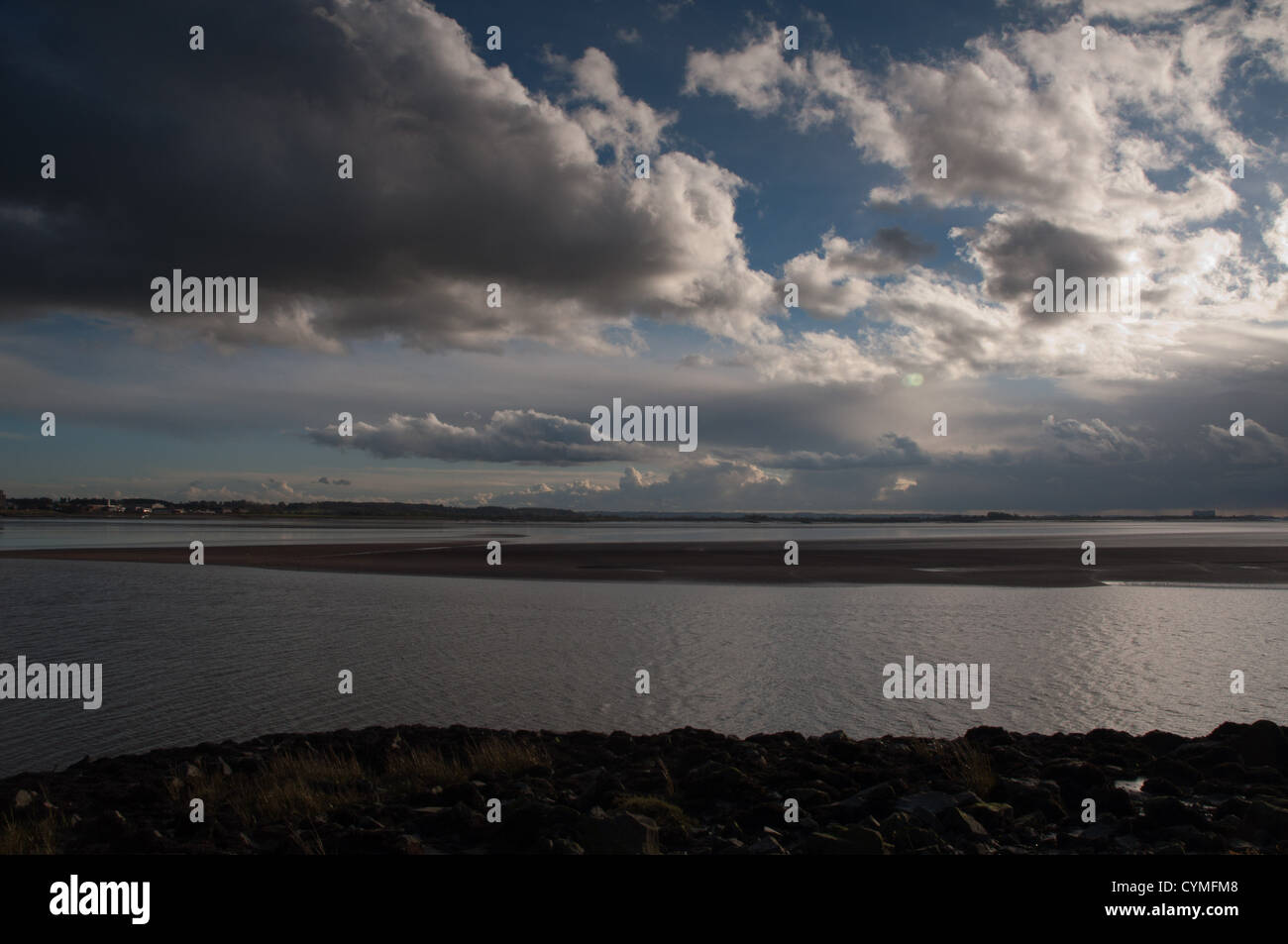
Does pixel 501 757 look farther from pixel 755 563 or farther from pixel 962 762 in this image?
pixel 755 563

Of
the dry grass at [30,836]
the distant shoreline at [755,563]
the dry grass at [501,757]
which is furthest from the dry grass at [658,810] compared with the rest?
the distant shoreline at [755,563]

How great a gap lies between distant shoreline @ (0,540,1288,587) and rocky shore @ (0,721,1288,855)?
2978 cm

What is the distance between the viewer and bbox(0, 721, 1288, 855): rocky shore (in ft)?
30.7

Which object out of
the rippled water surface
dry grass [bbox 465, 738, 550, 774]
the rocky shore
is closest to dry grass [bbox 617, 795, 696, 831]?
the rocky shore

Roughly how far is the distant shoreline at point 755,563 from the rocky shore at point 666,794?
97.7ft

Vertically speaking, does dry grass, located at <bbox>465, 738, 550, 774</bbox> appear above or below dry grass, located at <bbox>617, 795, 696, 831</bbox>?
below

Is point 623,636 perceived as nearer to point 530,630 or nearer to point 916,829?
point 530,630

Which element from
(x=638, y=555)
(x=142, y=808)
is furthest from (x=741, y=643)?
(x=638, y=555)

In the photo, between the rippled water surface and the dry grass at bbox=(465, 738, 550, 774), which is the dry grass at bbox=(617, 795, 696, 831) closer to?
the dry grass at bbox=(465, 738, 550, 774)

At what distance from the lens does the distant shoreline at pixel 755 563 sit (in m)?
45.4

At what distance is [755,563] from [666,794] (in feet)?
150

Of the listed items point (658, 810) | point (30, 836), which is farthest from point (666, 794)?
point (30, 836)

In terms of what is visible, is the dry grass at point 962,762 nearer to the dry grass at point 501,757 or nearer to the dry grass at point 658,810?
the dry grass at point 658,810

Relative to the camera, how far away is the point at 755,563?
56250 mm
